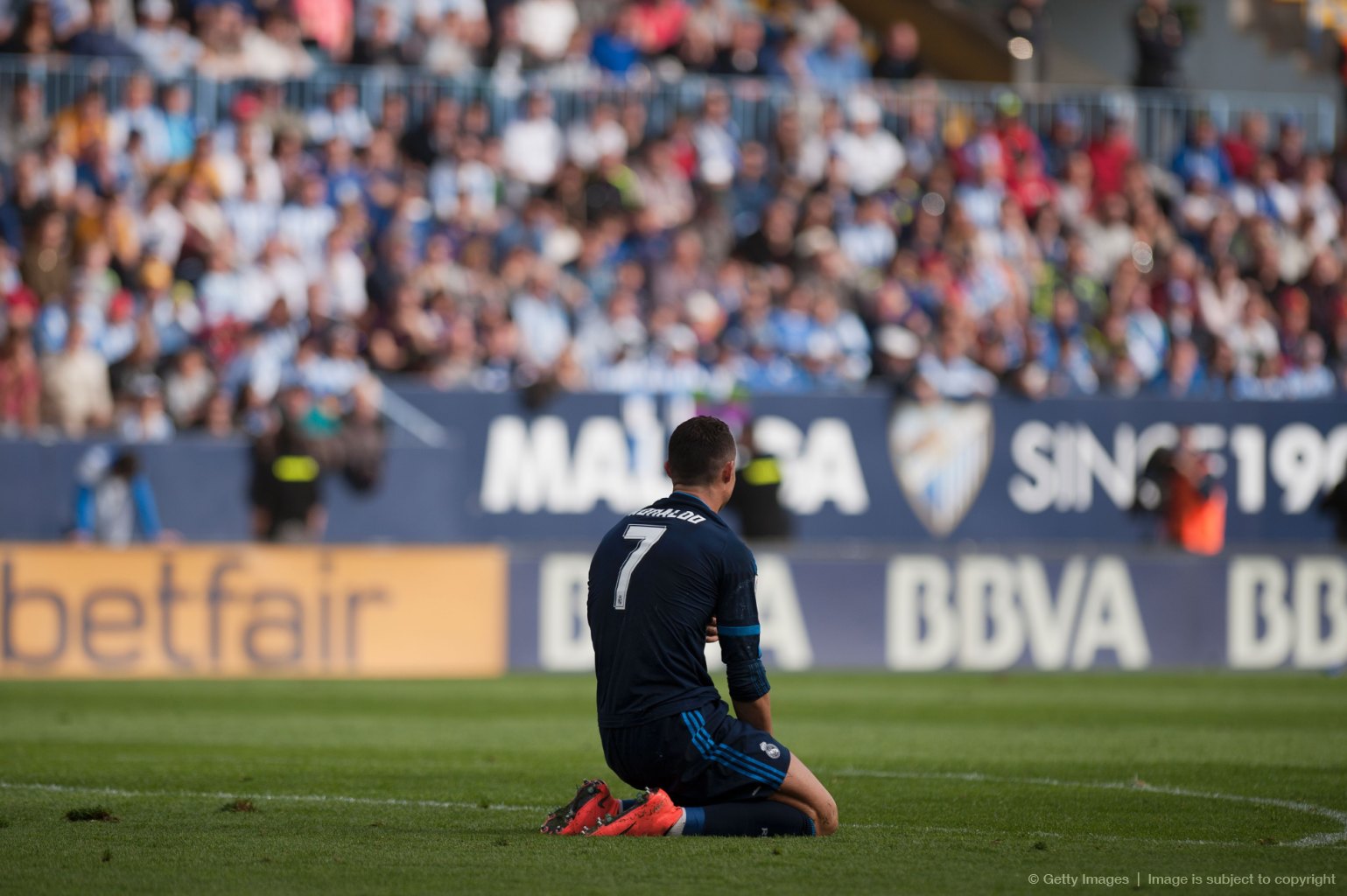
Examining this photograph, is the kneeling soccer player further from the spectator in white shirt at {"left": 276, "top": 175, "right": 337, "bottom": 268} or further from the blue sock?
the spectator in white shirt at {"left": 276, "top": 175, "right": 337, "bottom": 268}

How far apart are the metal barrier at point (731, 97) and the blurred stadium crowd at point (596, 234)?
0.14 metres

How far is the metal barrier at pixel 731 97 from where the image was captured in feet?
68.6

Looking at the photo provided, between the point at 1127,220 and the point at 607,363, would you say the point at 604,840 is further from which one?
the point at 1127,220

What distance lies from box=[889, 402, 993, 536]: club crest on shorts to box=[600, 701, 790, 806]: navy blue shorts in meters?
14.2

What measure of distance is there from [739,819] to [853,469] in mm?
14198

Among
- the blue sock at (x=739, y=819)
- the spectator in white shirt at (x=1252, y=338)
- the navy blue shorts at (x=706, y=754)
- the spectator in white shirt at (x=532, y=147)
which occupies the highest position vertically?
the spectator in white shirt at (x=532, y=147)

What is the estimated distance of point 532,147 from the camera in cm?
2200

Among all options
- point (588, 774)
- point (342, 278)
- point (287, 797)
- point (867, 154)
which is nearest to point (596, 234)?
point (342, 278)

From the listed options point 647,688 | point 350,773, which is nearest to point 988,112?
point 350,773

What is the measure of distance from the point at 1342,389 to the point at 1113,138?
4255mm

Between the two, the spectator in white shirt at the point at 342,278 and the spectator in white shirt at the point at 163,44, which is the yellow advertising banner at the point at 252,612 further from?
the spectator in white shirt at the point at 163,44

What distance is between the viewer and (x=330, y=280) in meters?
20.1

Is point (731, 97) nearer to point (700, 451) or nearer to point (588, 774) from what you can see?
point (588, 774)

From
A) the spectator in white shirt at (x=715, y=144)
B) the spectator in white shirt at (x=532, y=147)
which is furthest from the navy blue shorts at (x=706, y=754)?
the spectator in white shirt at (x=715, y=144)
